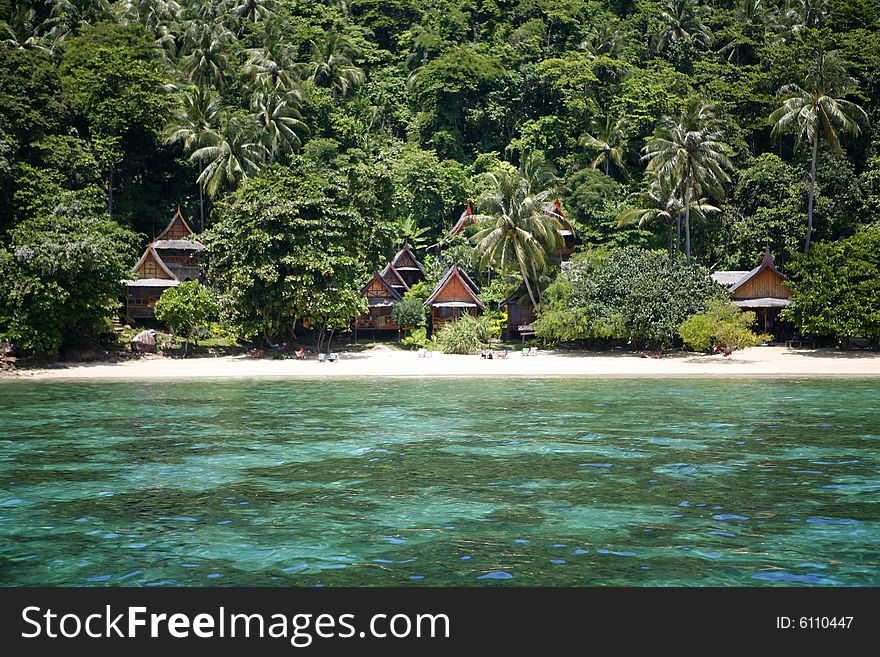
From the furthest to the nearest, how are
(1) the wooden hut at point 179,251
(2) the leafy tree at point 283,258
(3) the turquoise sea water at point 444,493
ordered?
(1) the wooden hut at point 179,251, (2) the leafy tree at point 283,258, (3) the turquoise sea water at point 444,493

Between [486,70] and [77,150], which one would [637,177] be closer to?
[486,70]

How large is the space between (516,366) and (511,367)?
0.40m

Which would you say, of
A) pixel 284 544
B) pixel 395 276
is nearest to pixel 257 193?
pixel 395 276

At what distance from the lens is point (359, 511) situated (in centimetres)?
1167

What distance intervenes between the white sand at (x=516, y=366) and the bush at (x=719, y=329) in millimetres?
767

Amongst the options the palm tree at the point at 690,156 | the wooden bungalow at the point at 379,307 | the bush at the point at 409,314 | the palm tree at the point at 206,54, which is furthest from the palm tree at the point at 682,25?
the bush at the point at 409,314

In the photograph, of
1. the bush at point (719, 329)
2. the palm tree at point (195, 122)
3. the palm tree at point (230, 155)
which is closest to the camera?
the bush at point (719, 329)

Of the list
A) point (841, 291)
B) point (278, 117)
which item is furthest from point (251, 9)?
point (841, 291)

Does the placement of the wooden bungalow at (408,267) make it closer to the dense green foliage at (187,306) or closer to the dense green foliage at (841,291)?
the dense green foliage at (187,306)

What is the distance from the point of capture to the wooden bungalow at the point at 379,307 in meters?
43.0

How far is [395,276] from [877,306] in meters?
25.1

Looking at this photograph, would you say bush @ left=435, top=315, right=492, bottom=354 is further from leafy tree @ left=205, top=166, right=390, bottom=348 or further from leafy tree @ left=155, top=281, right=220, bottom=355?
leafy tree @ left=155, top=281, right=220, bottom=355

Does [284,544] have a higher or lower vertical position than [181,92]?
lower

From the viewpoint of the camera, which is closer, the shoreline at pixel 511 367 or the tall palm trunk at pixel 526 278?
the shoreline at pixel 511 367
